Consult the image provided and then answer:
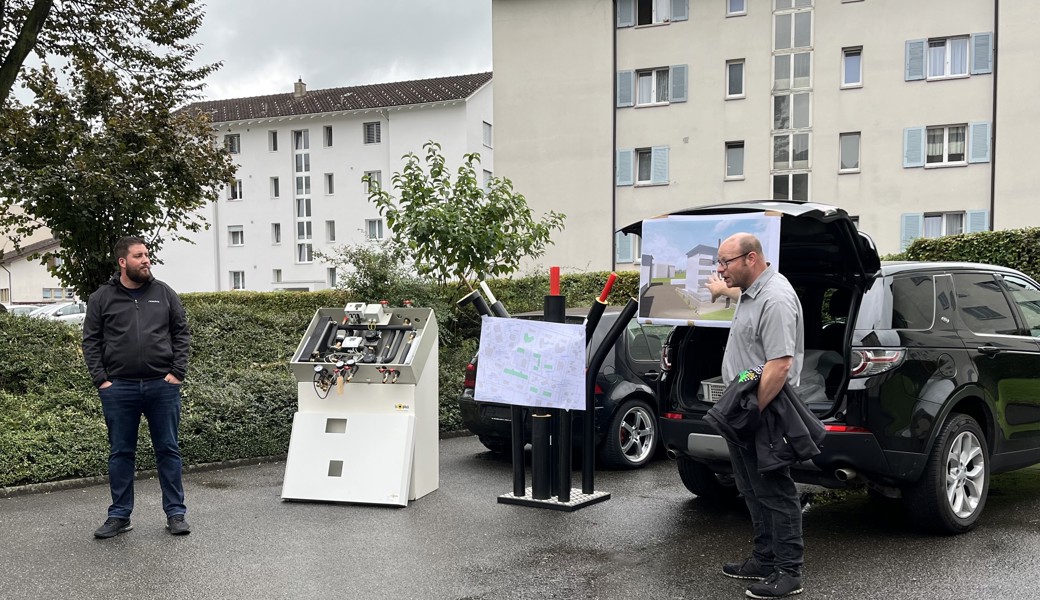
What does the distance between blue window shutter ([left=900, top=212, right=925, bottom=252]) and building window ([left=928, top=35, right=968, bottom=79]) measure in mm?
4418

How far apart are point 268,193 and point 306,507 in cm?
4678

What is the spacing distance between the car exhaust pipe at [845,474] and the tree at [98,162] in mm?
12004

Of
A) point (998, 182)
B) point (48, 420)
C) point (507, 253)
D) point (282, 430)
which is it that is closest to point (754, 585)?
point (282, 430)

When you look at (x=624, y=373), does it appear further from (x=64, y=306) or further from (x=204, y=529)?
(x=64, y=306)

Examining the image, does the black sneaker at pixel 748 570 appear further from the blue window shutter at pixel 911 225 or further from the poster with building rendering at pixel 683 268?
the blue window shutter at pixel 911 225

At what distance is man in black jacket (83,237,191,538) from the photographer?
582 centimetres

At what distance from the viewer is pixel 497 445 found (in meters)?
8.83

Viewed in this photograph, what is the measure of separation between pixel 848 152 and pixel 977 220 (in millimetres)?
4489

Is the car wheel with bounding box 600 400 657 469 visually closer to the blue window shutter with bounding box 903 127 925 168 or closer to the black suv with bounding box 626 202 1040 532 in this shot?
the black suv with bounding box 626 202 1040 532

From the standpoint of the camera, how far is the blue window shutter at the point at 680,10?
30.8m

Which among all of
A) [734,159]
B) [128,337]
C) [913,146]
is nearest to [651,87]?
[734,159]

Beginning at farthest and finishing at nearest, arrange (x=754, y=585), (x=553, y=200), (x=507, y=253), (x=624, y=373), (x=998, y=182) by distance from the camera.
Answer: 1. (x=553, y=200)
2. (x=998, y=182)
3. (x=507, y=253)
4. (x=624, y=373)
5. (x=754, y=585)

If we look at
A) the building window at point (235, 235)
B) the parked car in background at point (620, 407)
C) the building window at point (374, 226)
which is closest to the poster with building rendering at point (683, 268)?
the parked car in background at point (620, 407)

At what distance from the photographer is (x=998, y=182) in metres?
27.1
